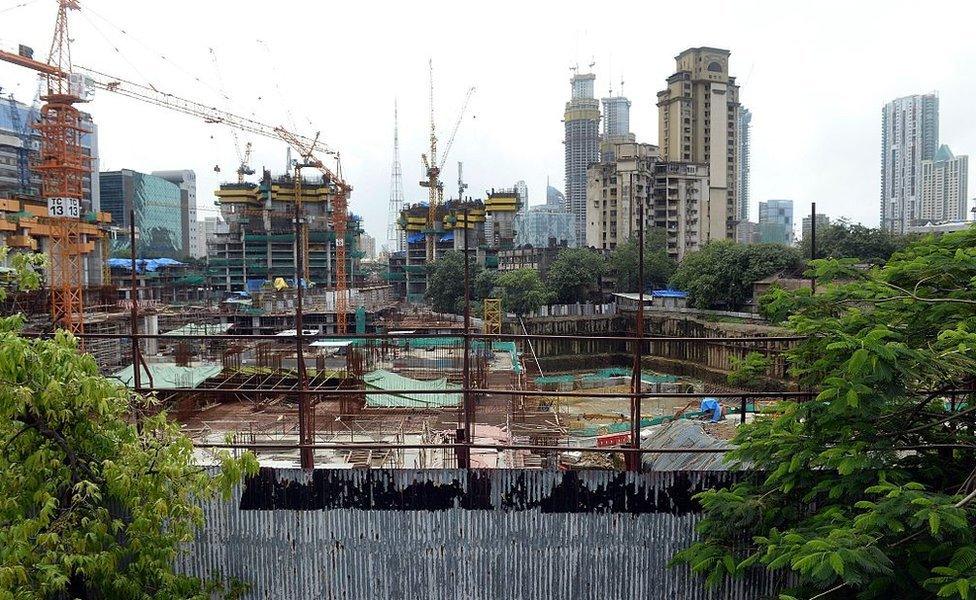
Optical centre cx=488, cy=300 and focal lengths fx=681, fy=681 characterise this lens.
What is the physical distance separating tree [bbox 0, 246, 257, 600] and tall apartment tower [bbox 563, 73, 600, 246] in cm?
13097

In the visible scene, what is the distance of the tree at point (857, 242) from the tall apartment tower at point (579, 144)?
8865 cm

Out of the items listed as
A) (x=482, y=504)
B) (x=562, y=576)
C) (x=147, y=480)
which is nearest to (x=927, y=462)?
(x=562, y=576)

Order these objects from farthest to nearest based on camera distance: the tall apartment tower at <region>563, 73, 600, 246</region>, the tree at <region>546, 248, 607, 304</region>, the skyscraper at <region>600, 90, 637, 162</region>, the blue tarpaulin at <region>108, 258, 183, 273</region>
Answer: the skyscraper at <region>600, 90, 637, 162</region>
the tall apartment tower at <region>563, 73, 600, 246</region>
the blue tarpaulin at <region>108, 258, 183, 273</region>
the tree at <region>546, 248, 607, 304</region>

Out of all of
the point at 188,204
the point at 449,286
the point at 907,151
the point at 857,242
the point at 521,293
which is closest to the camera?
the point at 857,242

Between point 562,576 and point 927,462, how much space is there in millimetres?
3354

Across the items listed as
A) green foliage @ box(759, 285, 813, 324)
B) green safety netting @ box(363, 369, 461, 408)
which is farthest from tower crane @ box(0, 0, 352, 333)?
green foliage @ box(759, 285, 813, 324)

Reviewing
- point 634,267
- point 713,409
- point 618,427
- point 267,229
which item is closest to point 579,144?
point 267,229

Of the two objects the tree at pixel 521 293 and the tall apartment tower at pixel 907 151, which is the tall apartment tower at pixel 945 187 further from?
the tree at pixel 521 293

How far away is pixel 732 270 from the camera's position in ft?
146

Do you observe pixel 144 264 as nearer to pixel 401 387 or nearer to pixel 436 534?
pixel 401 387

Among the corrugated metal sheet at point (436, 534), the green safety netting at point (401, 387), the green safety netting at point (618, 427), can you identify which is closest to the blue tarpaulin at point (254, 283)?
the green safety netting at point (401, 387)

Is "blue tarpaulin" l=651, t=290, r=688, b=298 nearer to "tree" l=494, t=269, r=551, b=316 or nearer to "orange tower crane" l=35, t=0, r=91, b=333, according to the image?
"tree" l=494, t=269, r=551, b=316

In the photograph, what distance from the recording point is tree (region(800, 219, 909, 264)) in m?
42.4

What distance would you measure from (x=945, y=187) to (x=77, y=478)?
12567cm
